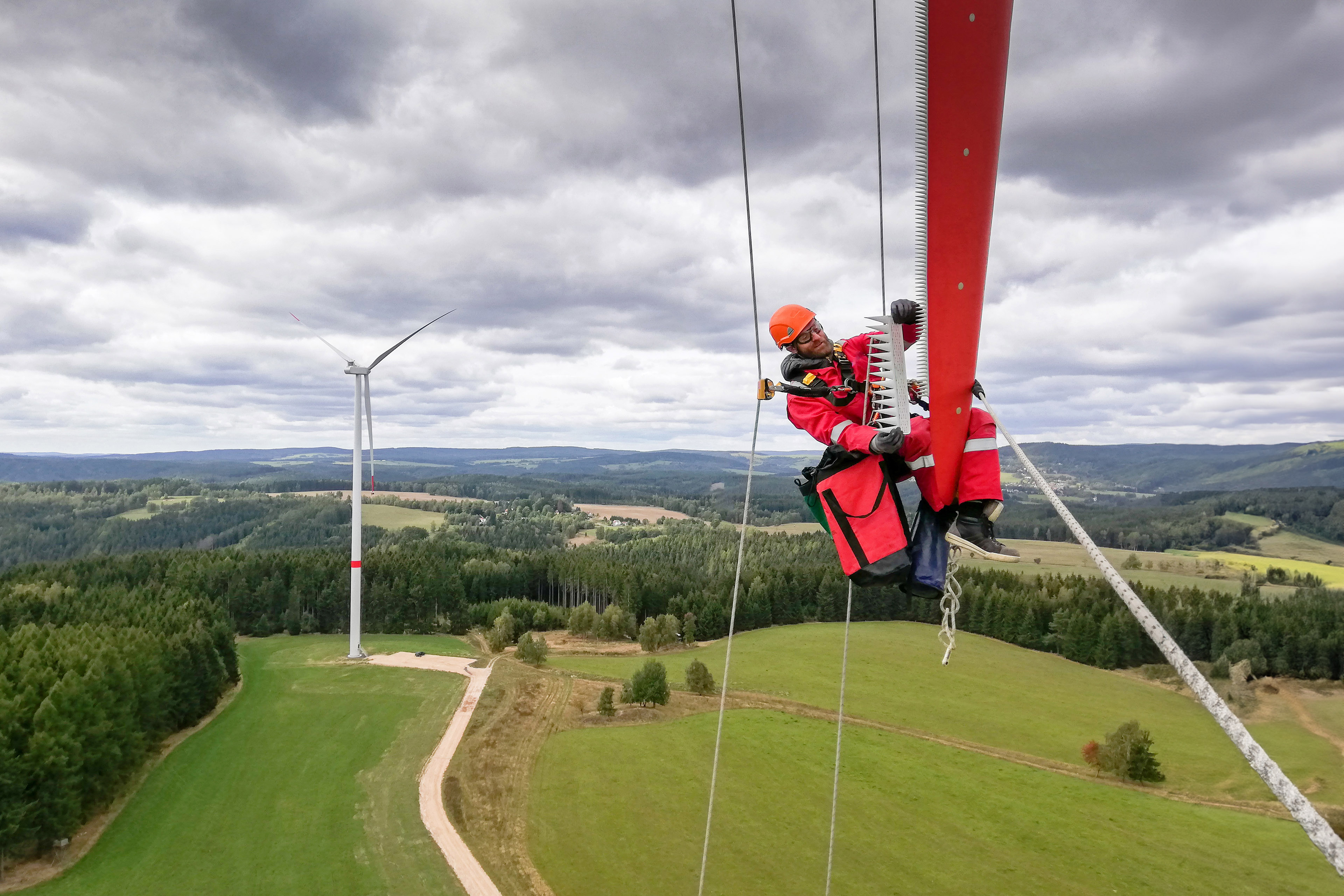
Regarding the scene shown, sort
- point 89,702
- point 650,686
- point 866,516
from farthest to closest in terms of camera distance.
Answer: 1. point 650,686
2. point 89,702
3. point 866,516

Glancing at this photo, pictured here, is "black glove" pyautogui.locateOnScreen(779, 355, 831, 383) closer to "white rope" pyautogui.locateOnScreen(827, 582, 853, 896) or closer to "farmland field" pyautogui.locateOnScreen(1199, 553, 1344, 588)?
"white rope" pyautogui.locateOnScreen(827, 582, 853, 896)

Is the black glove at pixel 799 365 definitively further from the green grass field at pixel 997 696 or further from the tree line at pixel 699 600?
the tree line at pixel 699 600

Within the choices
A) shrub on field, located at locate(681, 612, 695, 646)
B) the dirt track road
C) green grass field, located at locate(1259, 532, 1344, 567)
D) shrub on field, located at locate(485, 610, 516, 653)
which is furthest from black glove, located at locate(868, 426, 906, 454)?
green grass field, located at locate(1259, 532, 1344, 567)

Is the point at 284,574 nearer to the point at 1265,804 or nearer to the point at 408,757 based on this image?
the point at 408,757

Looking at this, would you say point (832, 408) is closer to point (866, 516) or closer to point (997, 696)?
point (866, 516)

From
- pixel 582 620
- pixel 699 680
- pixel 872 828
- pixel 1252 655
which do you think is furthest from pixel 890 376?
pixel 1252 655

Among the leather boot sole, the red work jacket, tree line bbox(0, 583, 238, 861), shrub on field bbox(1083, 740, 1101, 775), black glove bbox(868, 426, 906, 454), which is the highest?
the red work jacket
